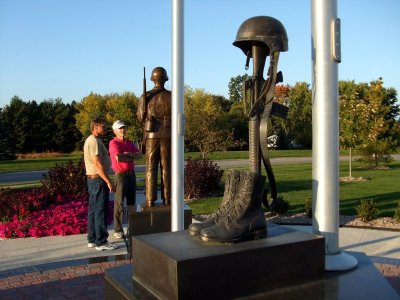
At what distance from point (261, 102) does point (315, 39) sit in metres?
1.09

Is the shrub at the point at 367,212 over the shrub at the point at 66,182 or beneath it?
beneath

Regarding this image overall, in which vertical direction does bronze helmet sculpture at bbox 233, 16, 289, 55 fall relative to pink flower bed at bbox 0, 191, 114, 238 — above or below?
above

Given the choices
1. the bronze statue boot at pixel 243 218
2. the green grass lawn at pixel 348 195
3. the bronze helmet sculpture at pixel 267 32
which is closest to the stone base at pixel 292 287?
the bronze statue boot at pixel 243 218

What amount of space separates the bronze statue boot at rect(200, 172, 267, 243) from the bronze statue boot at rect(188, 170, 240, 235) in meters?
0.04

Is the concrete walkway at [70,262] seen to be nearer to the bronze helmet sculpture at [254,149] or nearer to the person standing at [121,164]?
the person standing at [121,164]

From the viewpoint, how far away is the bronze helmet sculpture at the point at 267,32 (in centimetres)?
416

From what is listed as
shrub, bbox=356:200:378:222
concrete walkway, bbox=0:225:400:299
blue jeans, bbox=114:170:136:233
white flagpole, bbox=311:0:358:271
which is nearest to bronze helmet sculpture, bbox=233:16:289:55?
white flagpole, bbox=311:0:358:271

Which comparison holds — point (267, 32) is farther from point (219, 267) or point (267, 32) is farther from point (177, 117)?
point (219, 267)

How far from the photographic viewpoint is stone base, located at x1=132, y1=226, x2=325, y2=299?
2701 mm

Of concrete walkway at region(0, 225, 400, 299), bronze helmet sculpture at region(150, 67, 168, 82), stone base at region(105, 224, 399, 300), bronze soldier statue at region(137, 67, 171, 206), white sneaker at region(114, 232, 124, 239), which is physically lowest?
concrete walkway at region(0, 225, 400, 299)

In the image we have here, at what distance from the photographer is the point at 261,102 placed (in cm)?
461

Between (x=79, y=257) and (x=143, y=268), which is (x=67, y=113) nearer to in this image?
(x=79, y=257)

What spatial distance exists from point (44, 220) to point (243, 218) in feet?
20.1

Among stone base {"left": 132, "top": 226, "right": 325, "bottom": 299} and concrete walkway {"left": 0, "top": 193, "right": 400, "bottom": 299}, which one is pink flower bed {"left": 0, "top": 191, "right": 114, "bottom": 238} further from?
stone base {"left": 132, "top": 226, "right": 325, "bottom": 299}
